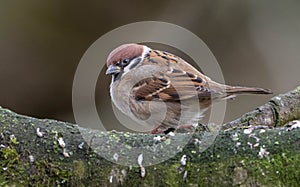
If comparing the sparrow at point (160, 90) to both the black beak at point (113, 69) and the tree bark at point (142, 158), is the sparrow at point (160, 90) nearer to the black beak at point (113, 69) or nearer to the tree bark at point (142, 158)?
the black beak at point (113, 69)

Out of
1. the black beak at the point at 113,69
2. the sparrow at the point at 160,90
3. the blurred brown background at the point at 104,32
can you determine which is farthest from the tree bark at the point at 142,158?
the blurred brown background at the point at 104,32

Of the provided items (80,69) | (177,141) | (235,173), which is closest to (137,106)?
(177,141)

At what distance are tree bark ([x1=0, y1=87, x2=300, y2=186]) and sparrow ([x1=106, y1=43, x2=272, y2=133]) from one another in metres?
1.17

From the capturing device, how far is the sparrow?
3129mm

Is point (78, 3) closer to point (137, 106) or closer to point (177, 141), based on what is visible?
point (137, 106)

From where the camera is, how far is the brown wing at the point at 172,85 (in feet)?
10.5

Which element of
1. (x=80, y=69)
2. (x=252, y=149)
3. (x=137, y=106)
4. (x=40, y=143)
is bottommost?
(x=80, y=69)

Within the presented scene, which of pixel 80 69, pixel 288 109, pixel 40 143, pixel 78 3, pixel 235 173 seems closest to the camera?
pixel 235 173

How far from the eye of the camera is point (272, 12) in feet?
19.4

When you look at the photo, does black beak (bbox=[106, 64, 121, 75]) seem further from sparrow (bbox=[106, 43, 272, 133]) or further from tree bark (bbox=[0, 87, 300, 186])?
→ tree bark (bbox=[0, 87, 300, 186])

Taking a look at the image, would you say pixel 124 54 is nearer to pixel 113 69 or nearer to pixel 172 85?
pixel 113 69

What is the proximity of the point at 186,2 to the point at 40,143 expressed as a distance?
13.9ft

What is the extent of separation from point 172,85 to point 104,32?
2.62m

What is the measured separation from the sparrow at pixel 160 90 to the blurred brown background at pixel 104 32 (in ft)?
7.59
